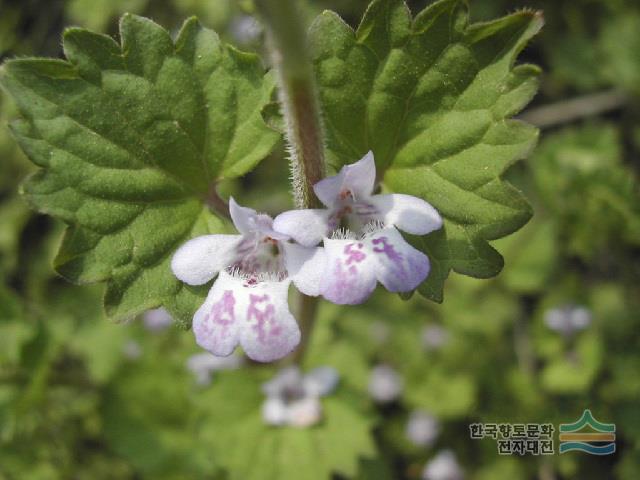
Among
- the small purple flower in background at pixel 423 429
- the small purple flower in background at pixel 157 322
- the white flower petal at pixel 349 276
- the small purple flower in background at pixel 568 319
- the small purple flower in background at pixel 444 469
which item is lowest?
the small purple flower in background at pixel 444 469

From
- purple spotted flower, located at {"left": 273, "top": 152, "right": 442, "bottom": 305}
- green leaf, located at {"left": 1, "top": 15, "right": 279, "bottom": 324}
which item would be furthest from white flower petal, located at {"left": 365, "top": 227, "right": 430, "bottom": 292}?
green leaf, located at {"left": 1, "top": 15, "right": 279, "bottom": 324}

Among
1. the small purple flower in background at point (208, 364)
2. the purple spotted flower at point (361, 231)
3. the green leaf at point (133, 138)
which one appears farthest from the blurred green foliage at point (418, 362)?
the purple spotted flower at point (361, 231)

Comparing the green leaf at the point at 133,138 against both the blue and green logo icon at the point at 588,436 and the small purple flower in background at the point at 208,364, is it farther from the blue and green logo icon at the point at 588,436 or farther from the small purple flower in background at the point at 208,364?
the blue and green logo icon at the point at 588,436

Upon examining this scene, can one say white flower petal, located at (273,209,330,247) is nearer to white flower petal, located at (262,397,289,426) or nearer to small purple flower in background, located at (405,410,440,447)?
white flower petal, located at (262,397,289,426)

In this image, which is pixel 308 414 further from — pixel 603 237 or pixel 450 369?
pixel 603 237

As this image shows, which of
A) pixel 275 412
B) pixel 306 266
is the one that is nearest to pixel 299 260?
pixel 306 266

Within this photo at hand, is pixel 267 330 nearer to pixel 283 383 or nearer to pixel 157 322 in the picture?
pixel 283 383

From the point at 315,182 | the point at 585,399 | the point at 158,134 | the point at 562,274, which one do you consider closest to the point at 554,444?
the point at 585,399
